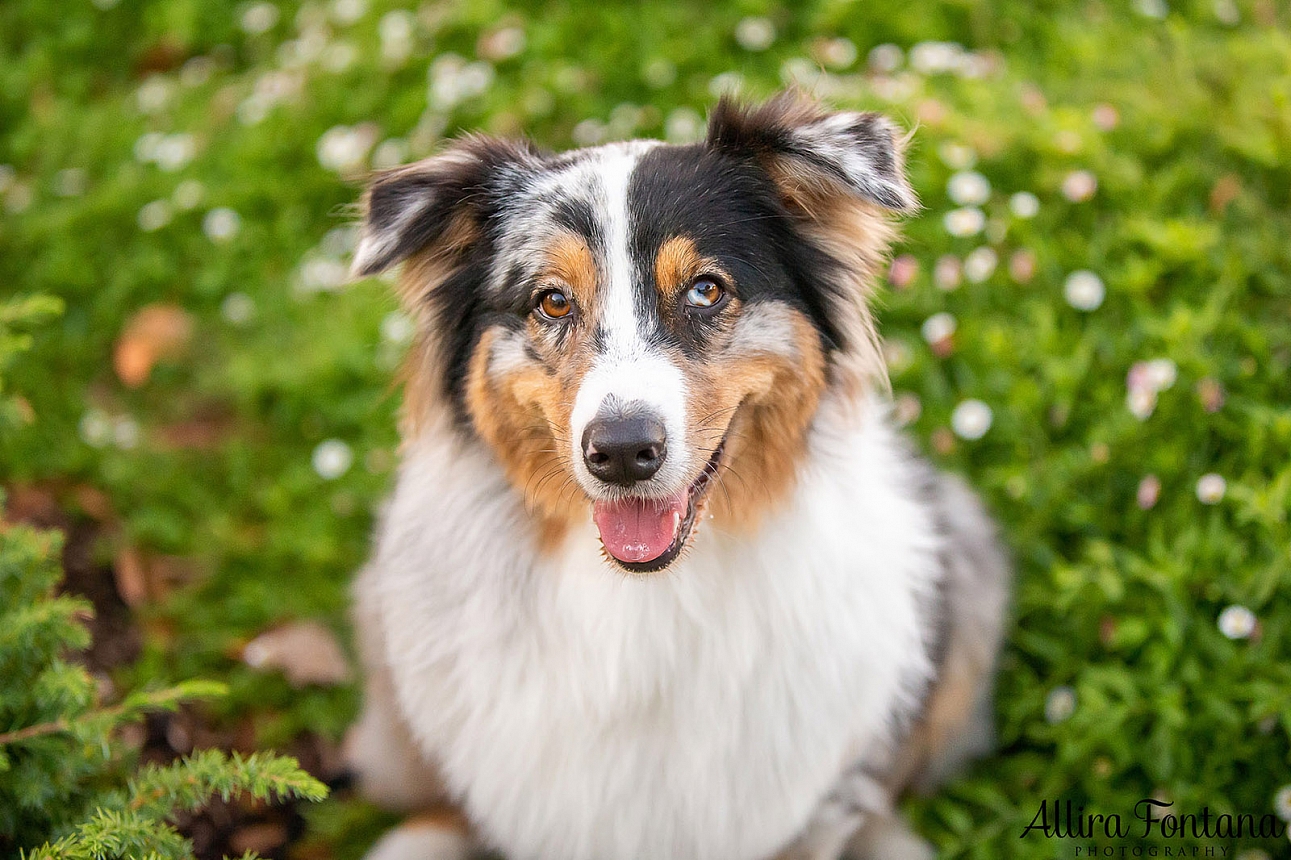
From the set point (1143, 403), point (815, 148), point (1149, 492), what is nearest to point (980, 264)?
point (1143, 403)

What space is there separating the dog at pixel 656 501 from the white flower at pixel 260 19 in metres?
4.16

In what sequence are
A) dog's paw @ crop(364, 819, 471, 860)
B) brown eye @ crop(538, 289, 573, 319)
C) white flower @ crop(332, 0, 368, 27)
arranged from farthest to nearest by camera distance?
1. white flower @ crop(332, 0, 368, 27)
2. dog's paw @ crop(364, 819, 471, 860)
3. brown eye @ crop(538, 289, 573, 319)

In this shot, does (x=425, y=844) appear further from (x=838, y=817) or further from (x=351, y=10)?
(x=351, y=10)

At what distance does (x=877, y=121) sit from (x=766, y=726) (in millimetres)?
1598

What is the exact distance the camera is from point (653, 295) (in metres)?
2.46

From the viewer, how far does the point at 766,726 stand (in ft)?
8.94

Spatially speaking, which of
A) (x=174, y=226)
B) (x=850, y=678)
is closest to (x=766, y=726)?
(x=850, y=678)

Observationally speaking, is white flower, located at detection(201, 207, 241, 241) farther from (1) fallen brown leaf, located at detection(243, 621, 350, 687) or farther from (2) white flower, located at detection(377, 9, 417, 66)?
(1) fallen brown leaf, located at detection(243, 621, 350, 687)

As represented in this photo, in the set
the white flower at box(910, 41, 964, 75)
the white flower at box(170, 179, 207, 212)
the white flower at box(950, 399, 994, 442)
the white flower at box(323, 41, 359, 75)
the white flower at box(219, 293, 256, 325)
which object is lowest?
the white flower at box(950, 399, 994, 442)

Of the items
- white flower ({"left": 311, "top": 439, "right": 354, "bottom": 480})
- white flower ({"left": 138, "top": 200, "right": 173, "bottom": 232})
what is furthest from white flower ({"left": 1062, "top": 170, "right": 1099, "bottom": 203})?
white flower ({"left": 138, "top": 200, "right": 173, "bottom": 232})

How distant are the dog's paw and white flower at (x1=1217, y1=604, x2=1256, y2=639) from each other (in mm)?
2460

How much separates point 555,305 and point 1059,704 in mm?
2211

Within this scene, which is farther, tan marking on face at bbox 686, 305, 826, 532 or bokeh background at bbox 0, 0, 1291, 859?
bokeh background at bbox 0, 0, 1291, 859

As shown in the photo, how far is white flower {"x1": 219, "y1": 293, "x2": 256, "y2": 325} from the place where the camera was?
16.6 feet
